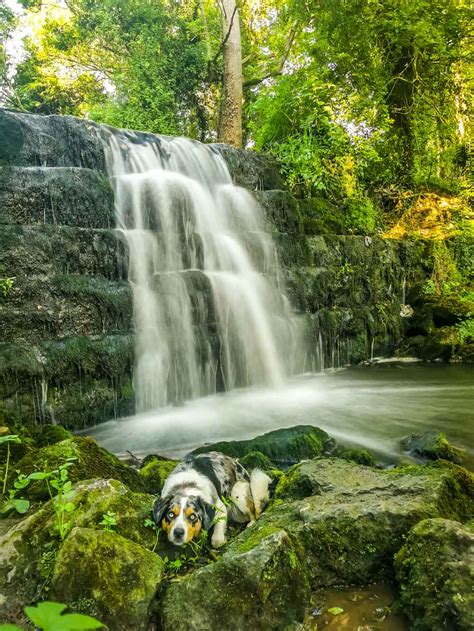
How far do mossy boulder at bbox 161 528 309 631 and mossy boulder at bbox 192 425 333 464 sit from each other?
2.09m

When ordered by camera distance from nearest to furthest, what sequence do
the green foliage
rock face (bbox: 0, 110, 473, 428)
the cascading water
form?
rock face (bbox: 0, 110, 473, 428)
the cascading water
the green foliage

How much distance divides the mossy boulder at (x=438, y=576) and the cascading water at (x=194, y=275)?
14.2 feet

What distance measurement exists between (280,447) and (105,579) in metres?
2.41

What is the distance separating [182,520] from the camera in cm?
212

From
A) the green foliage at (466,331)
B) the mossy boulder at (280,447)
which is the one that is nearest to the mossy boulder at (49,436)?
the mossy boulder at (280,447)

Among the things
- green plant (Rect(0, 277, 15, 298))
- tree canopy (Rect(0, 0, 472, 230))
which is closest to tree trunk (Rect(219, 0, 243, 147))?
tree canopy (Rect(0, 0, 472, 230))

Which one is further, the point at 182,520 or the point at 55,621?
the point at 182,520

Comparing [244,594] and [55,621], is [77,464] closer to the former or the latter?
[244,594]

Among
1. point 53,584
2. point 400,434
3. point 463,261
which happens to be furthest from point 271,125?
point 53,584

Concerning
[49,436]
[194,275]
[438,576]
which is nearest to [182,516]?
[438,576]

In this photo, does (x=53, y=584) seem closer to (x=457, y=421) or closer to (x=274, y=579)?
(x=274, y=579)

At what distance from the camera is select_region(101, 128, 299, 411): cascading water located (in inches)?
238

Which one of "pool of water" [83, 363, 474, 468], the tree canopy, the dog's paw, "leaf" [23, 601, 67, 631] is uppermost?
the tree canopy

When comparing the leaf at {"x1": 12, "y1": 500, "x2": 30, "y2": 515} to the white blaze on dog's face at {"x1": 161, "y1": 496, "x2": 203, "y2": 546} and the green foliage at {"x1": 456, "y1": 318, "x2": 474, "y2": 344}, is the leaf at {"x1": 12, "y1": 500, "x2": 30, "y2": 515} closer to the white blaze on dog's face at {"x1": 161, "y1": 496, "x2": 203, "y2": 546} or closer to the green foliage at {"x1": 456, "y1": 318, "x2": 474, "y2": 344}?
the white blaze on dog's face at {"x1": 161, "y1": 496, "x2": 203, "y2": 546}
